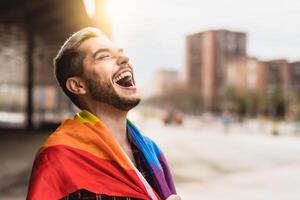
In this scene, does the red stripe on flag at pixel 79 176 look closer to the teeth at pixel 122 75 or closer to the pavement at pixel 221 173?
the teeth at pixel 122 75

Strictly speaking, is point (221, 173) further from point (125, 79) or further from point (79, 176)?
point (79, 176)

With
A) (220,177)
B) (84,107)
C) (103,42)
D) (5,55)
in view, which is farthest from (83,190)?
(5,55)

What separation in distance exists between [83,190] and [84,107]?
0.35 metres

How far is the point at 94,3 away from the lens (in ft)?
34.0

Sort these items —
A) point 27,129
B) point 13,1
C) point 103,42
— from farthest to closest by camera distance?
point 27,129 → point 13,1 → point 103,42

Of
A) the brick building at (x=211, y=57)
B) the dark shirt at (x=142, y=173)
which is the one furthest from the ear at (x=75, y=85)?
the brick building at (x=211, y=57)

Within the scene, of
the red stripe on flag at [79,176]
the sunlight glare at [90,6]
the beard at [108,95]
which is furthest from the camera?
the sunlight glare at [90,6]

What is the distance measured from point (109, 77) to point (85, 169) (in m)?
0.34

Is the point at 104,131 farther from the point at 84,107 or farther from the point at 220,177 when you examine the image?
the point at 220,177

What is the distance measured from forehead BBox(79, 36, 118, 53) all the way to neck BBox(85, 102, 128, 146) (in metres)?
0.20

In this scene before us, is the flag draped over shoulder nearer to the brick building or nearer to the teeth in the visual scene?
the teeth

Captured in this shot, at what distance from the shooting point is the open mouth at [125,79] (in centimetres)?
189

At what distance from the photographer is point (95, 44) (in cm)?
193

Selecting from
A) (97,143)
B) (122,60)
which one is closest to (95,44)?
(122,60)
